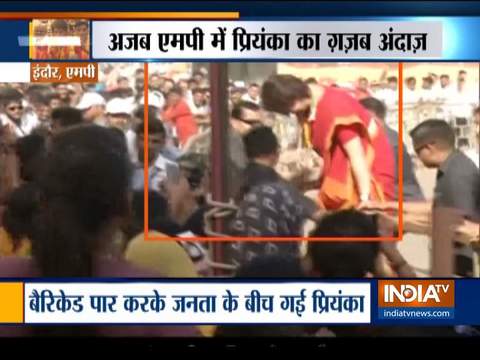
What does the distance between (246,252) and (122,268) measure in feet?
2.10

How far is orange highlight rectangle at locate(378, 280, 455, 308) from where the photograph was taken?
17.8ft

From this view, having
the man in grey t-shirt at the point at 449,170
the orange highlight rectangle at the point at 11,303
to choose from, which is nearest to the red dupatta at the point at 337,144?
the man in grey t-shirt at the point at 449,170

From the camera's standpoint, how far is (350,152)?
5.36m

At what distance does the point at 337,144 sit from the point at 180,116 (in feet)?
2.64

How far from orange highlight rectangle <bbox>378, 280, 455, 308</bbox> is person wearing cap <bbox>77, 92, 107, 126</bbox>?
1.65m

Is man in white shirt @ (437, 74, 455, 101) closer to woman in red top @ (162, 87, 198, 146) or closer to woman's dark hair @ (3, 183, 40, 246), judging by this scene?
woman in red top @ (162, 87, 198, 146)

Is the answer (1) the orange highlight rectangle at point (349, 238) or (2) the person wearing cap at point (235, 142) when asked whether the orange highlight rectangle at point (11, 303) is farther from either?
(2) the person wearing cap at point (235, 142)

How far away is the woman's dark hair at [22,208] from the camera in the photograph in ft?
17.6

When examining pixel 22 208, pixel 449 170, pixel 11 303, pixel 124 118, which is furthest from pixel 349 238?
pixel 11 303

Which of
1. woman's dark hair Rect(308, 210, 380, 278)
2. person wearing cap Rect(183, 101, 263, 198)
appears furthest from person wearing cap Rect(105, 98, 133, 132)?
woman's dark hair Rect(308, 210, 380, 278)

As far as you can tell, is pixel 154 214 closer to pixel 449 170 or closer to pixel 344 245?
pixel 344 245

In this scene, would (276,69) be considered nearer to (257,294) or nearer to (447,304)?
(257,294)

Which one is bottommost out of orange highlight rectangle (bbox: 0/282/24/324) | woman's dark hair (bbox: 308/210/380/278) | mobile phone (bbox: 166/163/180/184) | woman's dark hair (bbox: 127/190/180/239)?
orange highlight rectangle (bbox: 0/282/24/324)

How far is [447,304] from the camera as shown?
5.45m
